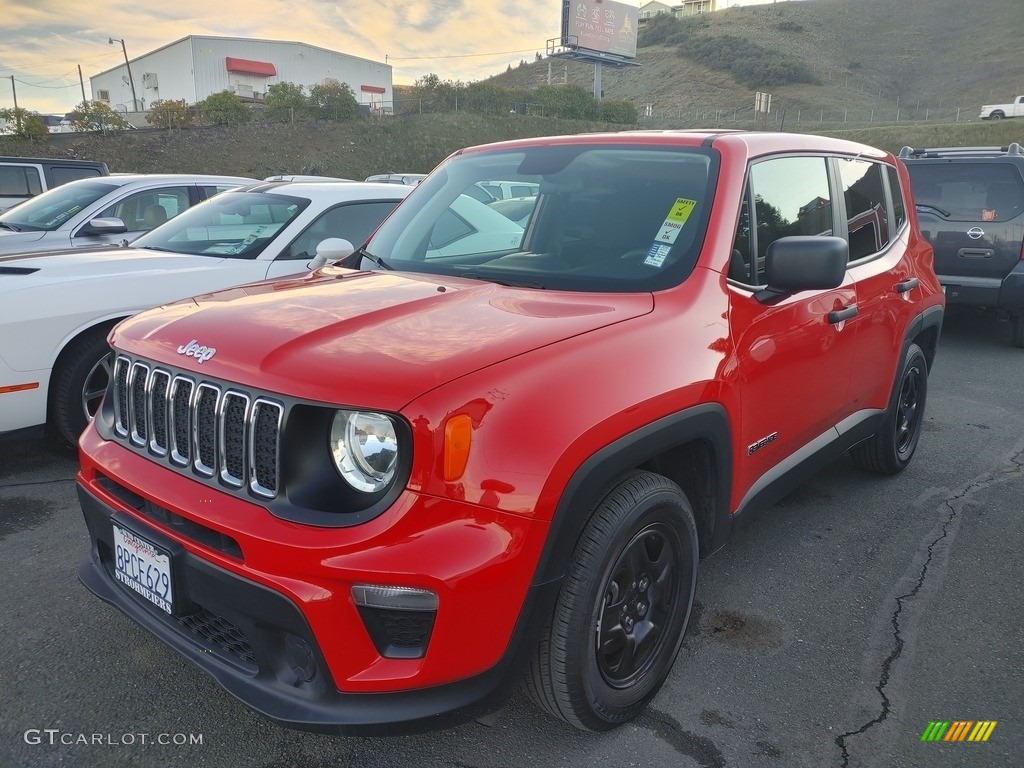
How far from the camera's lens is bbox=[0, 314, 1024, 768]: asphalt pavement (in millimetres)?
2273

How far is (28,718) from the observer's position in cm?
238

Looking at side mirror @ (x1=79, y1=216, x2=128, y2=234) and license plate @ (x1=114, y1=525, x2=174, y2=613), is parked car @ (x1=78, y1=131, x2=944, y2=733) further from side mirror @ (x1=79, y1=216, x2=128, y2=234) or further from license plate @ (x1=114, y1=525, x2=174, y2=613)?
side mirror @ (x1=79, y1=216, x2=128, y2=234)

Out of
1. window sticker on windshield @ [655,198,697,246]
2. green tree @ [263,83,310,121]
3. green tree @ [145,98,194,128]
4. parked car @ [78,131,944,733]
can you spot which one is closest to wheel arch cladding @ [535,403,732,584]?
parked car @ [78,131,944,733]

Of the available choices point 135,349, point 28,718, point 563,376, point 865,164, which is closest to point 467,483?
point 563,376

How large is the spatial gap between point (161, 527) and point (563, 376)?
116 cm

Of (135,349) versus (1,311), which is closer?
(135,349)

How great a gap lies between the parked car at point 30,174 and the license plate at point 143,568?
1056cm

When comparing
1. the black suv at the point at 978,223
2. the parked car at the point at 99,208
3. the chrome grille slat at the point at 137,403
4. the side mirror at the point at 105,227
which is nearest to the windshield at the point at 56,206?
the parked car at the point at 99,208

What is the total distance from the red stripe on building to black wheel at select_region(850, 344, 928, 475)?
75224mm

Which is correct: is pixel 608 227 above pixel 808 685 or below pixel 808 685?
above

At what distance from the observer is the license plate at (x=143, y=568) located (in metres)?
2.07

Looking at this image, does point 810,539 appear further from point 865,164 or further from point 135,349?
point 135,349

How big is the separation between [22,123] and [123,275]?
35012 millimetres

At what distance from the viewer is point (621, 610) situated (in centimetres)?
232
